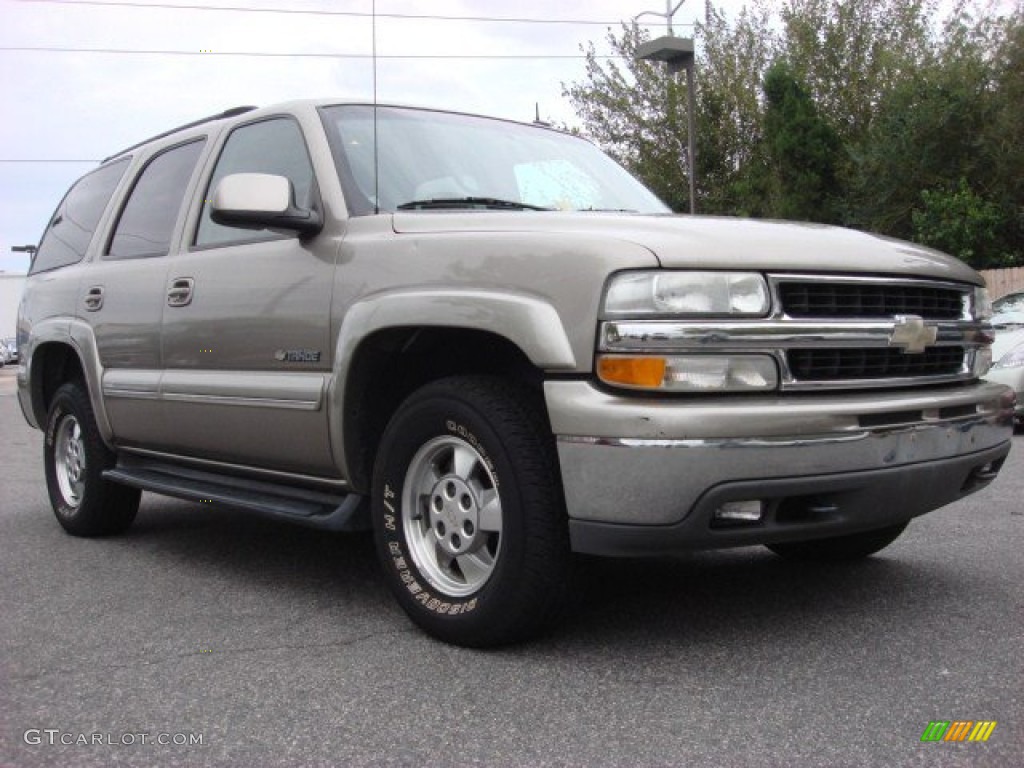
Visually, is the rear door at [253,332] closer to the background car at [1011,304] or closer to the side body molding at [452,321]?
the side body molding at [452,321]

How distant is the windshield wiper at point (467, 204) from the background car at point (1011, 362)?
641 centimetres

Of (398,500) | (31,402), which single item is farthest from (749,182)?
(398,500)

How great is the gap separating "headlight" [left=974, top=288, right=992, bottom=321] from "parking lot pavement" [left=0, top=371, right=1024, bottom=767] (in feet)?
3.21

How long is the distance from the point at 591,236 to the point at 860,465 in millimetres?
992

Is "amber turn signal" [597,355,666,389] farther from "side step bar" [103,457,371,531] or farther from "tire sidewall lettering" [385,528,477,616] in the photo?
"side step bar" [103,457,371,531]

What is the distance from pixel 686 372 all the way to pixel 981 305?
5.05 ft

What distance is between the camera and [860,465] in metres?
3.06

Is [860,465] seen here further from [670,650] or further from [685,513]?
[670,650]

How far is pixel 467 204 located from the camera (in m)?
3.93

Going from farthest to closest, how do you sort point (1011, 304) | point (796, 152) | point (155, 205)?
point (796, 152)
point (1011, 304)
point (155, 205)

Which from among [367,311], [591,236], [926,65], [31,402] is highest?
[926,65]

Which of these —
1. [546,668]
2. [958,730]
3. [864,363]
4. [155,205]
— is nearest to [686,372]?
[864,363]

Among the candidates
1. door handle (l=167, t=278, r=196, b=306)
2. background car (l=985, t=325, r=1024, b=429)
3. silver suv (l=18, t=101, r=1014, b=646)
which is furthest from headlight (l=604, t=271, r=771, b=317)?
background car (l=985, t=325, r=1024, b=429)

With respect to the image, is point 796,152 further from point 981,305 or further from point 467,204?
point 467,204
